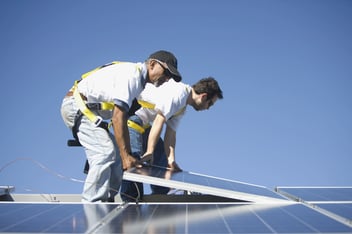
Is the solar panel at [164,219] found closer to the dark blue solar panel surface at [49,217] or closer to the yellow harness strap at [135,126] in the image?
the dark blue solar panel surface at [49,217]

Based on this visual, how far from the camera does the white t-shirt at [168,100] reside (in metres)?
5.62

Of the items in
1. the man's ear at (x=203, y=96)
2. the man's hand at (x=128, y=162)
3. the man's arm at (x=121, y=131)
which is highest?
the man's ear at (x=203, y=96)

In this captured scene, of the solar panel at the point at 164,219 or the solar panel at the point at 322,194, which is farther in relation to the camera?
the solar panel at the point at 322,194

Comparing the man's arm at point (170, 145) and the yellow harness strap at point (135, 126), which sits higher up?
the yellow harness strap at point (135, 126)

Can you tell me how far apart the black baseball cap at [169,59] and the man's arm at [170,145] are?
1941 mm

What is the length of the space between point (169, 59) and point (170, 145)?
2.14 m

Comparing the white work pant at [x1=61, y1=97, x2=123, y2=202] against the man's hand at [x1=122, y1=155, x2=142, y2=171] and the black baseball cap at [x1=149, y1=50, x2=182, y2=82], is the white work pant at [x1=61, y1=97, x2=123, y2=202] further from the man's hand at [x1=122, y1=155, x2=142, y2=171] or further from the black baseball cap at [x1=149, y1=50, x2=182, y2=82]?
the black baseball cap at [x1=149, y1=50, x2=182, y2=82]

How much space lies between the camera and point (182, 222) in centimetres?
273

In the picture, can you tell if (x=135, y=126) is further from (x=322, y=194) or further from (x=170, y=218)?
(x=170, y=218)

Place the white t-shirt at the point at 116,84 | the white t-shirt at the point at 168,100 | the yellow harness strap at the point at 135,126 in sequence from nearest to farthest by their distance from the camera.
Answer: the white t-shirt at the point at 116,84 < the white t-shirt at the point at 168,100 < the yellow harness strap at the point at 135,126

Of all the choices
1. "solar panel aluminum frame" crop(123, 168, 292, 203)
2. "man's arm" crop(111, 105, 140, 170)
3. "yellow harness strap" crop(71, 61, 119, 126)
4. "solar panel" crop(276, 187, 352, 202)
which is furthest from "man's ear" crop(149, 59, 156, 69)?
"solar panel" crop(276, 187, 352, 202)

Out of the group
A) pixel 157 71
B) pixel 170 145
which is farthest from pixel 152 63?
pixel 170 145

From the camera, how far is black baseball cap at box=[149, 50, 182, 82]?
4.86m

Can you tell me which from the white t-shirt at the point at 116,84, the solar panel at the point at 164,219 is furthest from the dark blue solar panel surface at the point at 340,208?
the white t-shirt at the point at 116,84
